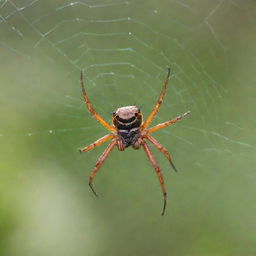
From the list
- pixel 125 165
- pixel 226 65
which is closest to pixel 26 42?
pixel 125 165

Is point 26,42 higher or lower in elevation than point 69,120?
higher

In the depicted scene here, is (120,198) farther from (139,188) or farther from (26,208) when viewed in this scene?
(26,208)

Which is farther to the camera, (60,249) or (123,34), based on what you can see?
(123,34)

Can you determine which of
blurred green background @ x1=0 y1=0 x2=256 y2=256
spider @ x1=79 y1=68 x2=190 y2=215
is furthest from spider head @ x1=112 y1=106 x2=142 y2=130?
blurred green background @ x1=0 y1=0 x2=256 y2=256

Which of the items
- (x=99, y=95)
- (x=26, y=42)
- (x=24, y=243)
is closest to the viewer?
(x=24, y=243)

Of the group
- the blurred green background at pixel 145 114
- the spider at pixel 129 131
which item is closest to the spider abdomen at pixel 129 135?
the spider at pixel 129 131

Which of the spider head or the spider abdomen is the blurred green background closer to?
the spider abdomen

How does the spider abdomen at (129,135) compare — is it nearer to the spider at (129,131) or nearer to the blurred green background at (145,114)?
the spider at (129,131)
